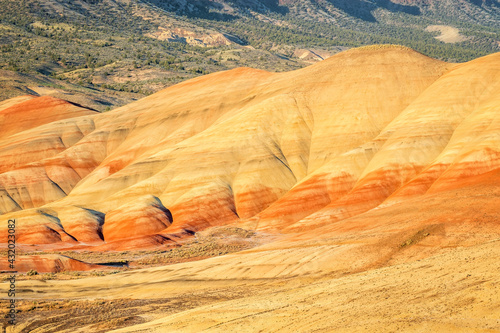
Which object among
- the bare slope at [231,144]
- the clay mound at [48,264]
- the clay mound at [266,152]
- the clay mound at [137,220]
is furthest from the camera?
the bare slope at [231,144]

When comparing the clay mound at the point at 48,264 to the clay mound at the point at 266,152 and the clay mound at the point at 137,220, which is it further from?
the clay mound at the point at 137,220

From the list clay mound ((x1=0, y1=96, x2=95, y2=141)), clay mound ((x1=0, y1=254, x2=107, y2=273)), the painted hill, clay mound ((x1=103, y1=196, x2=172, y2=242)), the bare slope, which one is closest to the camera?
the painted hill

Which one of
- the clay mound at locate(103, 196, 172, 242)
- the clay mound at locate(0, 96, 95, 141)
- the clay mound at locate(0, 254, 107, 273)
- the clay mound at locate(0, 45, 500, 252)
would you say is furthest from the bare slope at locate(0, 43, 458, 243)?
the clay mound at locate(0, 254, 107, 273)

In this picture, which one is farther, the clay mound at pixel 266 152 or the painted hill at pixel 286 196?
the clay mound at pixel 266 152

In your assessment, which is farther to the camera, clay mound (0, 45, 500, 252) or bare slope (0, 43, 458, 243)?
bare slope (0, 43, 458, 243)

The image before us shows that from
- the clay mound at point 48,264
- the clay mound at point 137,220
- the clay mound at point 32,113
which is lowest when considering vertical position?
the clay mound at point 32,113

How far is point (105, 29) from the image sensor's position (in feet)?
631

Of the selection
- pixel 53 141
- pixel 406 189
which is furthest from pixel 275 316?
pixel 53 141

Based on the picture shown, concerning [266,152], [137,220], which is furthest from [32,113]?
[266,152]

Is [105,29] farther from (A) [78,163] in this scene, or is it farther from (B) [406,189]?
(B) [406,189]

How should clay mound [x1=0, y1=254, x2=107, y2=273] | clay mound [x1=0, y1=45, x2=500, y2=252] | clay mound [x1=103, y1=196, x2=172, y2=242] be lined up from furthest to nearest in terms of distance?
clay mound [x1=103, y1=196, x2=172, y2=242]
clay mound [x1=0, y1=45, x2=500, y2=252]
clay mound [x1=0, y1=254, x2=107, y2=273]

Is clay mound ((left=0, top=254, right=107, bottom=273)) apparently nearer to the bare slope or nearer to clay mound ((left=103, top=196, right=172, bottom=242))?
clay mound ((left=103, top=196, right=172, bottom=242))

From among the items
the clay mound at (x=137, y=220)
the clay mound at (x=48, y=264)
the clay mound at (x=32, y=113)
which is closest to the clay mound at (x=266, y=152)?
the clay mound at (x=137, y=220)

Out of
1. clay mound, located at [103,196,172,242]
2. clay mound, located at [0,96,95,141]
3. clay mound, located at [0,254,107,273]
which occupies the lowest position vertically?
clay mound, located at [0,96,95,141]
